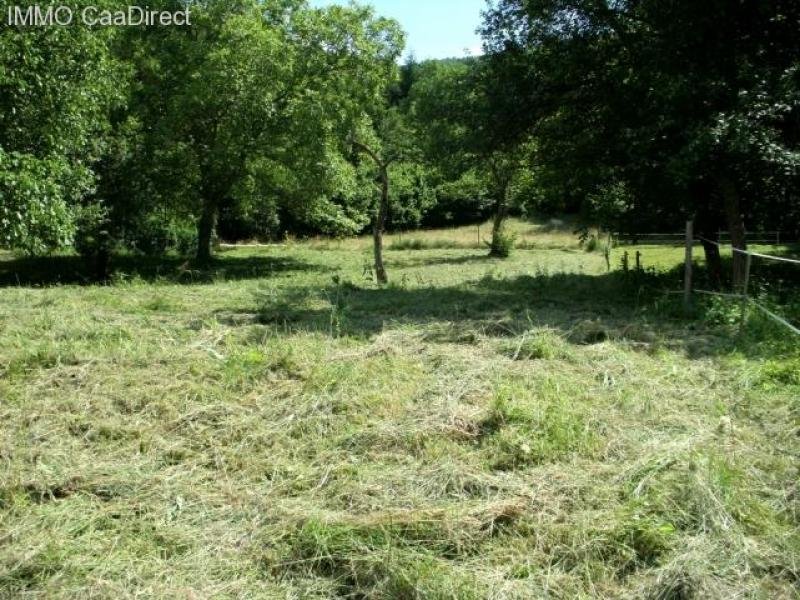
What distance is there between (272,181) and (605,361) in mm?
15702

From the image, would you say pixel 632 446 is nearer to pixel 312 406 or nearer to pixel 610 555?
pixel 610 555

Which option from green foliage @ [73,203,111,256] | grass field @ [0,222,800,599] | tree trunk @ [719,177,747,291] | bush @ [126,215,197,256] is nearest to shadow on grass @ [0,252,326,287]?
green foliage @ [73,203,111,256]

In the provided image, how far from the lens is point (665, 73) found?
413 inches

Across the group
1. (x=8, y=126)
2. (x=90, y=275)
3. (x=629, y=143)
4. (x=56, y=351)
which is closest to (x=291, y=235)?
(x=90, y=275)

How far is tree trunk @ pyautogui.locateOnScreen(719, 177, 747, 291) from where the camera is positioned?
10391mm

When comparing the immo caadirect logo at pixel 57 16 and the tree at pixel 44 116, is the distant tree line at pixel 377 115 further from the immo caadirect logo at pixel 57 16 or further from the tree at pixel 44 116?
the immo caadirect logo at pixel 57 16

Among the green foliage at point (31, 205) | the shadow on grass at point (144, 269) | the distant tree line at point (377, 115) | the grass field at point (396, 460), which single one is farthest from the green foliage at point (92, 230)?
the grass field at point (396, 460)

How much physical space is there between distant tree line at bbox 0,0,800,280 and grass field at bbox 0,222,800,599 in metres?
3.82

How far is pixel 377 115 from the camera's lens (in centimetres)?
2061

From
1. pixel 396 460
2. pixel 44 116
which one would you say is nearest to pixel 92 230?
pixel 44 116

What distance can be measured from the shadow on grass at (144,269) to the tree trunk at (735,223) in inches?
433

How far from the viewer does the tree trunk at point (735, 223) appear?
34.1 feet

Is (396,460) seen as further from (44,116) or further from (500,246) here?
(500,246)

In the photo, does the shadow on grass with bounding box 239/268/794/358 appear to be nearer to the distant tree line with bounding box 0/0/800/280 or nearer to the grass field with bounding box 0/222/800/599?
the grass field with bounding box 0/222/800/599
